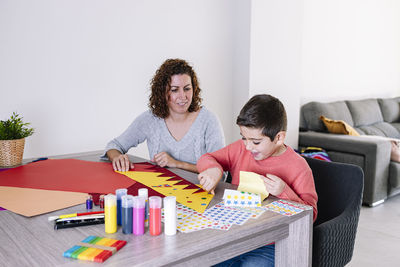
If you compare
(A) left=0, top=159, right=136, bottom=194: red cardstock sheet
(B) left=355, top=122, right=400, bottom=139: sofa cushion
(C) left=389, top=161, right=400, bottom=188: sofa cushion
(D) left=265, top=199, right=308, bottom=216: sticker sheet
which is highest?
(D) left=265, top=199, right=308, bottom=216: sticker sheet

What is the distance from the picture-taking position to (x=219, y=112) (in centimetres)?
348

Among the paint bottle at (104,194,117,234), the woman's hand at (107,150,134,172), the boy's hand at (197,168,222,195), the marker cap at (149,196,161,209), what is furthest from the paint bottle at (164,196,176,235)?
the woman's hand at (107,150,134,172)

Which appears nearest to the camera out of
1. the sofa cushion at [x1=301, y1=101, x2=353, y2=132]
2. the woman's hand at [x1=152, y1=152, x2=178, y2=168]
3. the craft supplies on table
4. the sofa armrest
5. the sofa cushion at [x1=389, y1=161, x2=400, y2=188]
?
the craft supplies on table

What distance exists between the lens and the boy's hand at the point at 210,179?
1.37 m

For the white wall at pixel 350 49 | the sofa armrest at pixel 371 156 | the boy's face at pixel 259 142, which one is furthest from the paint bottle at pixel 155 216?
the white wall at pixel 350 49

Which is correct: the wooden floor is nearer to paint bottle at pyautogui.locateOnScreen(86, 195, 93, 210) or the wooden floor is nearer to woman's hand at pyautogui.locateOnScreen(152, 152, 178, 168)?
woman's hand at pyautogui.locateOnScreen(152, 152, 178, 168)

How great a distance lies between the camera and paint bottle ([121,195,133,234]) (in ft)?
3.29

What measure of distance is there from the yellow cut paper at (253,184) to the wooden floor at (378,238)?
133 centimetres

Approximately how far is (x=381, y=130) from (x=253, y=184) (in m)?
3.69

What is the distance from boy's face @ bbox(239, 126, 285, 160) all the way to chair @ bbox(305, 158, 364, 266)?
0.28 m

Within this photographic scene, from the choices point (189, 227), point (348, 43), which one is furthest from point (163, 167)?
point (348, 43)

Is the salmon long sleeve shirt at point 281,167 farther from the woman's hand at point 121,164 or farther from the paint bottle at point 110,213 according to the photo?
the paint bottle at point 110,213

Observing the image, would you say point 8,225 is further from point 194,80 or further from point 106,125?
point 106,125

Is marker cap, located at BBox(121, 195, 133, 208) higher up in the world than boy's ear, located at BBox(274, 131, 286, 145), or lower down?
lower down
